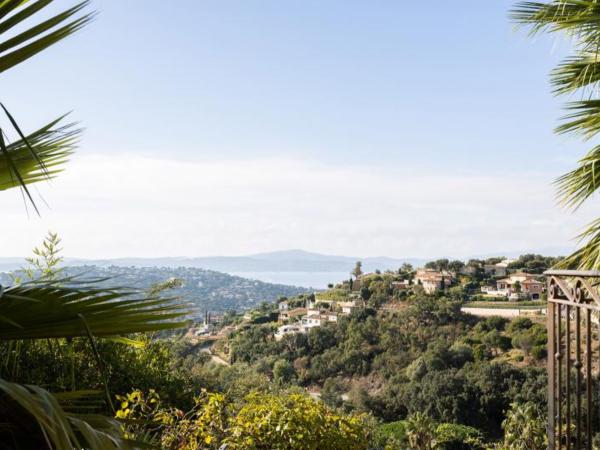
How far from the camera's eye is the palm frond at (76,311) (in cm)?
110

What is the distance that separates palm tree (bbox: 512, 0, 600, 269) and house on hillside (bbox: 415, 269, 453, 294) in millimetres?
26577

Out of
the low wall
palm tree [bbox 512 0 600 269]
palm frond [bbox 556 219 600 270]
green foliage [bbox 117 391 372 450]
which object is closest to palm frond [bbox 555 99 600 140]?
palm tree [bbox 512 0 600 269]

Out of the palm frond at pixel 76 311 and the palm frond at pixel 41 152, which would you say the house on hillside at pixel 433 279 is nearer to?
the palm frond at pixel 41 152

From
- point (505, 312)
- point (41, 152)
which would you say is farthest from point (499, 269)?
point (41, 152)

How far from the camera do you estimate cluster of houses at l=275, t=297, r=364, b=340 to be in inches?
1073

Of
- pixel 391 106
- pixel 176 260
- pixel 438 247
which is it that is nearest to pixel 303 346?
pixel 391 106

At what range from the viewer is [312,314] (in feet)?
98.5

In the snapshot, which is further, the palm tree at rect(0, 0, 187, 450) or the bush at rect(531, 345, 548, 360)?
the bush at rect(531, 345, 548, 360)

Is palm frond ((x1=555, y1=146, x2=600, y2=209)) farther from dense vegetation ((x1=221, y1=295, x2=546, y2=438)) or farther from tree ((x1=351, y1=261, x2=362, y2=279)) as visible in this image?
tree ((x1=351, y1=261, x2=362, y2=279))

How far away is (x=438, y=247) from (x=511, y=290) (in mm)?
36505

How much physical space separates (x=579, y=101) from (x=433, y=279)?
94.6ft

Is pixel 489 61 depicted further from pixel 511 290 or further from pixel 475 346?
pixel 511 290

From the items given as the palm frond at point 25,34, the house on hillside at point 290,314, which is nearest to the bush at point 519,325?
the house on hillside at point 290,314

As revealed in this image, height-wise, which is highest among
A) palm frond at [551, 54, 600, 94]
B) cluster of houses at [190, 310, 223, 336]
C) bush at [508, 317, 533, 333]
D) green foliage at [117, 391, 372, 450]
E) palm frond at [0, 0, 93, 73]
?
palm frond at [551, 54, 600, 94]
